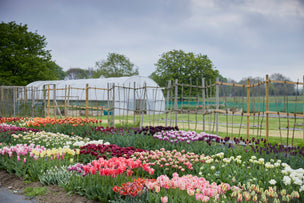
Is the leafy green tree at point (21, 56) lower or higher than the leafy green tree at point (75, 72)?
lower

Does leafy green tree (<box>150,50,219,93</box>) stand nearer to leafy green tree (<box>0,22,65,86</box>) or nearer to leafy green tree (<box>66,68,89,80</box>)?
leafy green tree (<box>0,22,65,86</box>)

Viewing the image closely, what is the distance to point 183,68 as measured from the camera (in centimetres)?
3981

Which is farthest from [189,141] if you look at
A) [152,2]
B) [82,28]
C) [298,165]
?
[82,28]

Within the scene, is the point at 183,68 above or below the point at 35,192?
above

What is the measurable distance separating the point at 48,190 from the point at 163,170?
1.86m

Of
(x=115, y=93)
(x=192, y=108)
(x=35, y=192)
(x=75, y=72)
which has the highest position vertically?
(x=75, y=72)

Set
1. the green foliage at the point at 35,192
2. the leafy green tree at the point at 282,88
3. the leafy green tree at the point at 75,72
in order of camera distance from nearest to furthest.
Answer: the green foliage at the point at 35,192 → the leafy green tree at the point at 282,88 → the leafy green tree at the point at 75,72

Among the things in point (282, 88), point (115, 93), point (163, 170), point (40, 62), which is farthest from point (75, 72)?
point (163, 170)

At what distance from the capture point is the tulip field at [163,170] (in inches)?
112

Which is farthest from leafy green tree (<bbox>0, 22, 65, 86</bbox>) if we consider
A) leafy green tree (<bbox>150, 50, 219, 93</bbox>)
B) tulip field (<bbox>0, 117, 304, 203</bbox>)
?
tulip field (<bbox>0, 117, 304, 203</bbox>)

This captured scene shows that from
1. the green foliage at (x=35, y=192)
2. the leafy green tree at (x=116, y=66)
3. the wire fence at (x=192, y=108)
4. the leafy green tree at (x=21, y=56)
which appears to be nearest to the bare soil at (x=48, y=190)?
the green foliage at (x=35, y=192)

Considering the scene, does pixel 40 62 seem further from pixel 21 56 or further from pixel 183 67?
pixel 183 67

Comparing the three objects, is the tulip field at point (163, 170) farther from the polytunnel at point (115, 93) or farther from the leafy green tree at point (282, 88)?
the polytunnel at point (115, 93)

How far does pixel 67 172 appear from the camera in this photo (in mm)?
3994
